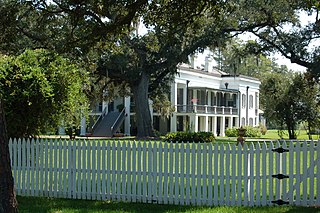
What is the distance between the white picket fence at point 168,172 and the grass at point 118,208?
0.25 meters

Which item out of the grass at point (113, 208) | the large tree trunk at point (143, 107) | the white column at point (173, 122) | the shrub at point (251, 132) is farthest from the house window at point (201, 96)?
the grass at point (113, 208)

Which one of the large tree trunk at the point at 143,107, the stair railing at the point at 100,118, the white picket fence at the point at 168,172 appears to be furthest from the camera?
the stair railing at the point at 100,118

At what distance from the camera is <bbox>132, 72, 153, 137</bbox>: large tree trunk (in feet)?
129

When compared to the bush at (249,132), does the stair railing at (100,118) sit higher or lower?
higher

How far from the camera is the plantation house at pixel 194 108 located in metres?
49.3

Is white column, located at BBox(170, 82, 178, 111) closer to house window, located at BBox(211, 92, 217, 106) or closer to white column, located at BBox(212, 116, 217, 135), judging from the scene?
white column, located at BBox(212, 116, 217, 135)

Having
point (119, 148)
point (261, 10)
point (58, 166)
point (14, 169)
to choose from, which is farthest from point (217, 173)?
point (261, 10)

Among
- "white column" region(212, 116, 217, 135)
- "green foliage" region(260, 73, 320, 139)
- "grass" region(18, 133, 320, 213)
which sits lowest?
"grass" region(18, 133, 320, 213)

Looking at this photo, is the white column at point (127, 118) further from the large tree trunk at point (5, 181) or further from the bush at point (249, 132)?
the large tree trunk at point (5, 181)

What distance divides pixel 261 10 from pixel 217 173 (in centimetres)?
2745

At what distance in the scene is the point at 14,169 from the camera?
11125 mm

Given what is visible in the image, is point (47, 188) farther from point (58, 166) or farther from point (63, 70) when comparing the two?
point (63, 70)

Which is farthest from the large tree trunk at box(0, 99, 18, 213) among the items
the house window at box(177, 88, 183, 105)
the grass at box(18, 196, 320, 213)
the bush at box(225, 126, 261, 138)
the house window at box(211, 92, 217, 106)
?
the house window at box(211, 92, 217, 106)

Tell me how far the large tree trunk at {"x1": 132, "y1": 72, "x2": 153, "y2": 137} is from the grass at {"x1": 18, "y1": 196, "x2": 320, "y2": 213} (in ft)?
96.0
